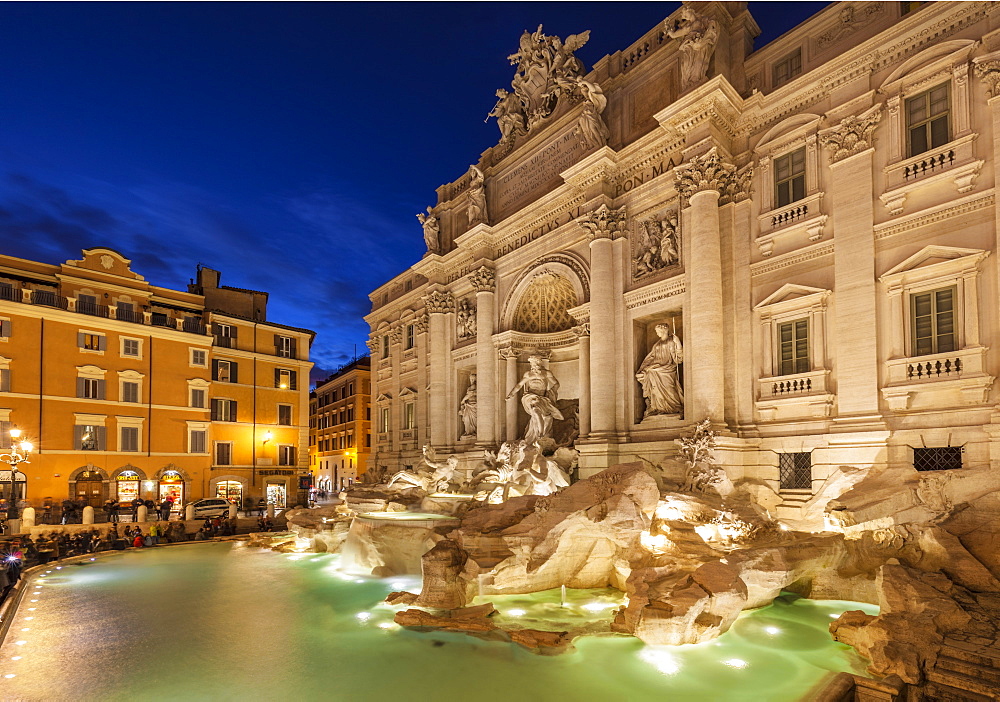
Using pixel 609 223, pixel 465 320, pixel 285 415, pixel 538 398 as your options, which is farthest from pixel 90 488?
pixel 609 223

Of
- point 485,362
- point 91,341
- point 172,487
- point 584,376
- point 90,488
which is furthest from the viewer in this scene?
point 172,487

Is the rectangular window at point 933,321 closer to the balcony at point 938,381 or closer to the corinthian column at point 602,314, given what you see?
the balcony at point 938,381

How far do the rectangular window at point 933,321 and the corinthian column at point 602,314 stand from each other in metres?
8.56

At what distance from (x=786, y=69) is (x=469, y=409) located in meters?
17.9

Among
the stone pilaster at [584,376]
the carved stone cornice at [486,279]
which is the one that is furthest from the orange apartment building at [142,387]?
the stone pilaster at [584,376]

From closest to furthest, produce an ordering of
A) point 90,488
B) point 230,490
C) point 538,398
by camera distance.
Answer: point 538,398, point 90,488, point 230,490

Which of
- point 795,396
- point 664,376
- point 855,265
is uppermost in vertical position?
point 855,265

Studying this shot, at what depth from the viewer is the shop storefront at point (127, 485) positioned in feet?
106

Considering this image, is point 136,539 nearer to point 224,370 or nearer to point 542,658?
point 224,370

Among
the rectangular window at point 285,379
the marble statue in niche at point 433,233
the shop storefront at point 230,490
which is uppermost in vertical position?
the marble statue in niche at point 433,233

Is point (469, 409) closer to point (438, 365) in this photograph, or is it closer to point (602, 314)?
point (438, 365)

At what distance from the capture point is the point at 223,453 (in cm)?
3725

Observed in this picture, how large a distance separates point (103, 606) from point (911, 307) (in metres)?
20.3

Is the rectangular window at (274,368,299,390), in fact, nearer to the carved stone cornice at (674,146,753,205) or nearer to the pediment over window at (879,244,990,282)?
the carved stone cornice at (674,146,753,205)
